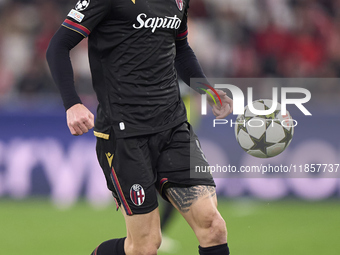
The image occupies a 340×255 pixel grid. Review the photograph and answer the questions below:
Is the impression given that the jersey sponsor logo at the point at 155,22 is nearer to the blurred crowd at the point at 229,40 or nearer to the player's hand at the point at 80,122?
the player's hand at the point at 80,122

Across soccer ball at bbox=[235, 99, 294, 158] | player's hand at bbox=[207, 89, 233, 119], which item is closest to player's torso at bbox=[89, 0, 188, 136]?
player's hand at bbox=[207, 89, 233, 119]

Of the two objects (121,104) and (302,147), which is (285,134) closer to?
(121,104)

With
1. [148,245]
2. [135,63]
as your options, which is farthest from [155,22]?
[148,245]

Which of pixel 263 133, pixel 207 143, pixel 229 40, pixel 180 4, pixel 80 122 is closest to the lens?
pixel 80 122

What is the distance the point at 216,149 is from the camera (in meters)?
5.79

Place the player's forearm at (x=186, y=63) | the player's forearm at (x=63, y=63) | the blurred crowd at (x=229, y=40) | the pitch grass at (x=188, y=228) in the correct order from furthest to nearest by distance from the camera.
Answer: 1. the blurred crowd at (x=229, y=40)
2. the pitch grass at (x=188, y=228)
3. the player's forearm at (x=186, y=63)
4. the player's forearm at (x=63, y=63)

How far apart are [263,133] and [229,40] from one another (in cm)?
406

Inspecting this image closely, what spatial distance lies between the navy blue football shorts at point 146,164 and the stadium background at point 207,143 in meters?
1.44

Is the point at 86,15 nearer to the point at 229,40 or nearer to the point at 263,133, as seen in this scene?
the point at 263,133

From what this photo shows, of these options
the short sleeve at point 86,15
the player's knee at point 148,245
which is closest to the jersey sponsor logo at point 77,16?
the short sleeve at point 86,15

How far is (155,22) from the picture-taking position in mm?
2939

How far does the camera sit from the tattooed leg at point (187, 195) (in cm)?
298

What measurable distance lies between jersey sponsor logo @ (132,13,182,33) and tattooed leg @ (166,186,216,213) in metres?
0.82

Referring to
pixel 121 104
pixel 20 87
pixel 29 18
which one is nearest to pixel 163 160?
pixel 121 104
